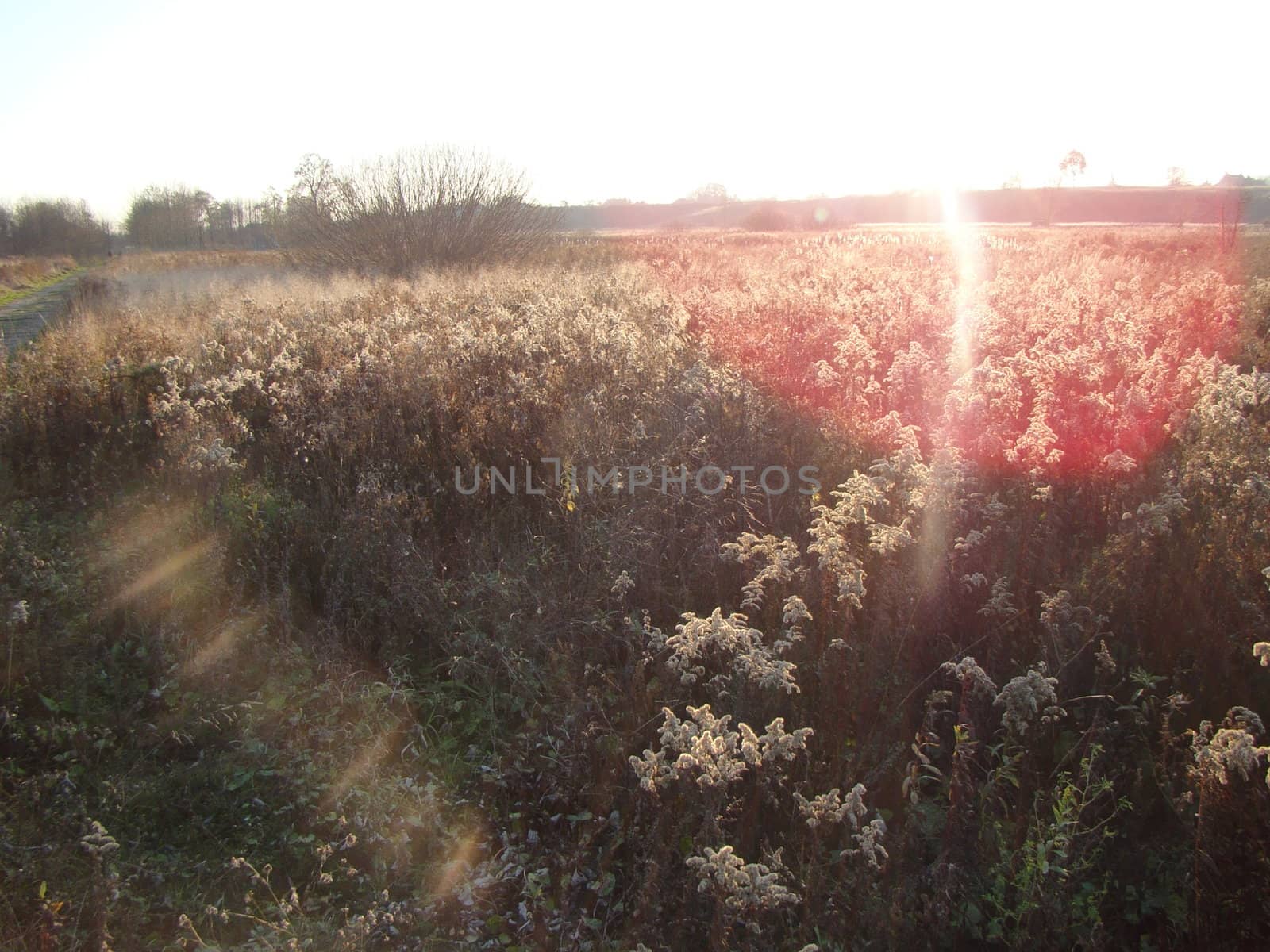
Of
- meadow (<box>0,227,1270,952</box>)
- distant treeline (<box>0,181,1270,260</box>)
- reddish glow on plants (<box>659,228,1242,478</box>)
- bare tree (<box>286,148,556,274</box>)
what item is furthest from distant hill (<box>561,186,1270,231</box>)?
meadow (<box>0,227,1270,952</box>)

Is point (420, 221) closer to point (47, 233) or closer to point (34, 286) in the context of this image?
point (34, 286)

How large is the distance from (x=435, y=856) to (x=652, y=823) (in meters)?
0.85

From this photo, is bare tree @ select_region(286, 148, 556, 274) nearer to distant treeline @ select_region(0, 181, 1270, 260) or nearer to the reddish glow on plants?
distant treeline @ select_region(0, 181, 1270, 260)

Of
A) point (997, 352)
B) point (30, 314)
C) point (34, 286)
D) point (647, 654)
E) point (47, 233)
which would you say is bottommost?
point (647, 654)

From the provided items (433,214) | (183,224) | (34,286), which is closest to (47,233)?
(183,224)

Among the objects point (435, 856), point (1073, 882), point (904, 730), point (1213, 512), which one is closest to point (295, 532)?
point (435, 856)

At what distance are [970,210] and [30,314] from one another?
72330 mm

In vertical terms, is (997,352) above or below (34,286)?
below

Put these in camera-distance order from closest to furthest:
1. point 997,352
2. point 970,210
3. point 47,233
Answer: point 997,352 < point 47,233 < point 970,210

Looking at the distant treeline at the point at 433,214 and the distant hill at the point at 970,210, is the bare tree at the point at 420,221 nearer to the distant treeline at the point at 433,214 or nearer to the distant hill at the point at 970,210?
the distant treeline at the point at 433,214

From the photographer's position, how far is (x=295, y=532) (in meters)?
4.75

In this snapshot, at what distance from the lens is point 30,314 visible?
20.8 meters

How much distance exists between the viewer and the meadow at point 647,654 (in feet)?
8.27

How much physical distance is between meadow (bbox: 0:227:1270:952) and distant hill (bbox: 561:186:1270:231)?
4296cm
